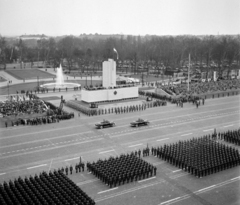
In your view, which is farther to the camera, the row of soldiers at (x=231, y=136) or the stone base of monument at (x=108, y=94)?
the stone base of monument at (x=108, y=94)

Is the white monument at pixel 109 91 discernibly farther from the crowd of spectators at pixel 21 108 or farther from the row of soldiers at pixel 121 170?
the row of soldiers at pixel 121 170

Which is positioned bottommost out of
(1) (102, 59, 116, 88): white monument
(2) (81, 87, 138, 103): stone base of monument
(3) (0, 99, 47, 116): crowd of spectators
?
(3) (0, 99, 47, 116): crowd of spectators

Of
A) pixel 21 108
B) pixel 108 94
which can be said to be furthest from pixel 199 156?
pixel 108 94

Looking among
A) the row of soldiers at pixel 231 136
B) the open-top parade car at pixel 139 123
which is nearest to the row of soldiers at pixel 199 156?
the row of soldiers at pixel 231 136

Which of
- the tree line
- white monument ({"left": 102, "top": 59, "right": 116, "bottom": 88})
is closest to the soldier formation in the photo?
white monument ({"left": 102, "top": 59, "right": 116, "bottom": 88})

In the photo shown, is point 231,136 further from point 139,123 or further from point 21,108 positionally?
point 21,108

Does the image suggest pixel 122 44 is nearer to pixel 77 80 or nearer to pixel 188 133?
pixel 77 80

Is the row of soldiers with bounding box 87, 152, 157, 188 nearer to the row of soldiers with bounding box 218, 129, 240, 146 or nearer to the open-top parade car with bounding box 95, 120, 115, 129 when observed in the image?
the row of soldiers with bounding box 218, 129, 240, 146

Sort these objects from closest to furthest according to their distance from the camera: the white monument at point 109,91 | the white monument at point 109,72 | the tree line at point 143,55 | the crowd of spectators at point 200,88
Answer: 1. the white monument at point 109,91
2. the white monument at point 109,72
3. the crowd of spectators at point 200,88
4. the tree line at point 143,55
